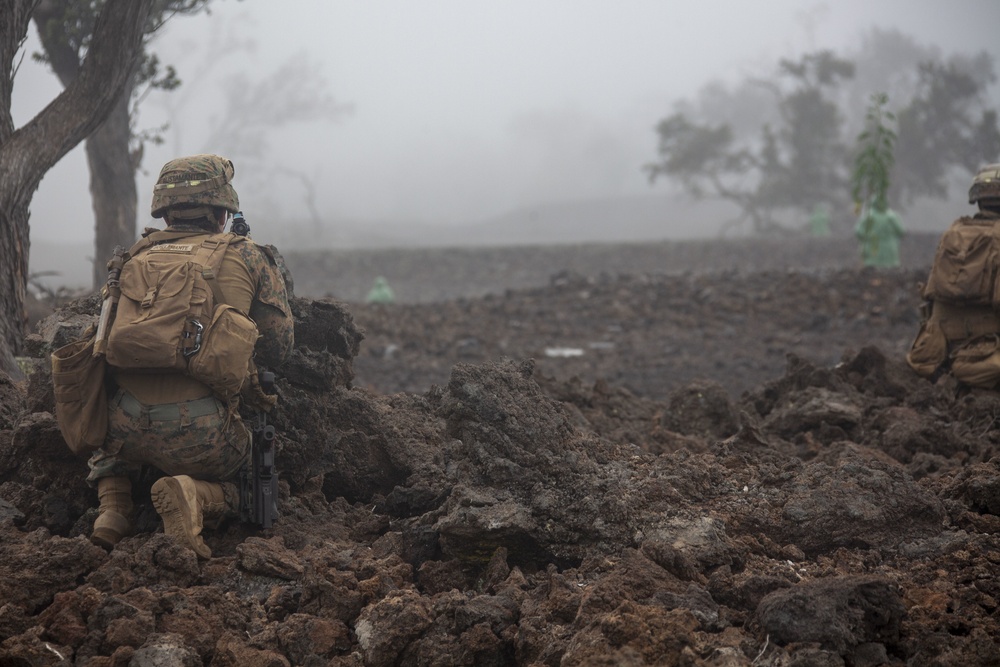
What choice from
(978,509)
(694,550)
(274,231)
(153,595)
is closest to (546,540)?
(694,550)

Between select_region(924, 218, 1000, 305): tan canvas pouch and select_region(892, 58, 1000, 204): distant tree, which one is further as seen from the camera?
select_region(892, 58, 1000, 204): distant tree

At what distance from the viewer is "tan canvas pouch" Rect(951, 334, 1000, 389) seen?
6.63 metres

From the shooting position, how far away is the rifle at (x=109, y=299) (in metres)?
3.99

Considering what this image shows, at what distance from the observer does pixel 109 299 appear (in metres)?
4.09

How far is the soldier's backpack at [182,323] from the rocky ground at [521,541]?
0.69m

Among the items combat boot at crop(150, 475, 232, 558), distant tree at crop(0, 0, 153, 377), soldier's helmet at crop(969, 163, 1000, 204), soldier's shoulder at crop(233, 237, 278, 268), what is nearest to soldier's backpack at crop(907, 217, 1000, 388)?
soldier's helmet at crop(969, 163, 1000, 204)

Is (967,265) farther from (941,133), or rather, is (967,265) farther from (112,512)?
(941,133)

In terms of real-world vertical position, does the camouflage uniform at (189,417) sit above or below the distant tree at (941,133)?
below

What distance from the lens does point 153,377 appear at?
4098 mm

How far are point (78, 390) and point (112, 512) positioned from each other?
1.82 ft

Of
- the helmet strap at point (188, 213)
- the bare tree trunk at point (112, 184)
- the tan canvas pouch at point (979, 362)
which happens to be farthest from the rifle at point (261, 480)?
the bare tree trunk at point (112, 184)

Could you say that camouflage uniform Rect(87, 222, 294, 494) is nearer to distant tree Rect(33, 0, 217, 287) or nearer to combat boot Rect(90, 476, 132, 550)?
combat boot Rect(90, 476, 132, 550)

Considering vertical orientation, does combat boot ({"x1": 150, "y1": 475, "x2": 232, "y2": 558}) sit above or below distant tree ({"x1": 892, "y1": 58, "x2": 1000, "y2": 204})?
below

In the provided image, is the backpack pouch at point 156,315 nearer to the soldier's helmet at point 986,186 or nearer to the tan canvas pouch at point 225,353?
the tan canvas pouch at point 225,353
